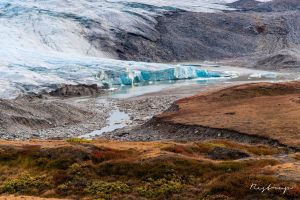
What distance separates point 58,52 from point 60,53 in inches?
133

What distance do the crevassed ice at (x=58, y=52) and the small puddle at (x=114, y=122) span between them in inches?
986

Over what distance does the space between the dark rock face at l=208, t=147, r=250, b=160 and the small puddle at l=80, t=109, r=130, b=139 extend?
27251 mm

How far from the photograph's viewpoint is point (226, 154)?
33.0 m

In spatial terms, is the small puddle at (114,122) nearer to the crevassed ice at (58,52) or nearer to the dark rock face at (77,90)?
the crevassed ice at (58,52)

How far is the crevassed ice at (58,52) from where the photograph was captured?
11038cm

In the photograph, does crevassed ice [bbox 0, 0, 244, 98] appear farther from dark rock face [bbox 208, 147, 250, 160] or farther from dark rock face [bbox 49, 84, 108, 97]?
dark rock face [bbox 208, 147, 250, 160]

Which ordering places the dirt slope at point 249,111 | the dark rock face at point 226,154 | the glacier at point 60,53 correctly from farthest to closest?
the glacier at point 60,53 → the dirt slope at point 249,111 → the dark rock face at point 226,154

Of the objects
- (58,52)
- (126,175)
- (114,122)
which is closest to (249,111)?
(114,122)

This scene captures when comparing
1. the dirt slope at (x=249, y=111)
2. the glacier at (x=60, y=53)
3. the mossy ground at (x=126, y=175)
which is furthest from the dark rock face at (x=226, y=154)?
the glacier at (x=60, y=53)

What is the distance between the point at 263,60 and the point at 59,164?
475 feet

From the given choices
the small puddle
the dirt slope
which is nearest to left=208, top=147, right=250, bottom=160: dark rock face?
the dirt slope

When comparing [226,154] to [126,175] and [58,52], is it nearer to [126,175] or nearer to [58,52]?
[126,175]

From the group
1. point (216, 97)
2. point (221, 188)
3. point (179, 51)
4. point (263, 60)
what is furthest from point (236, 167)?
point (179, 51)

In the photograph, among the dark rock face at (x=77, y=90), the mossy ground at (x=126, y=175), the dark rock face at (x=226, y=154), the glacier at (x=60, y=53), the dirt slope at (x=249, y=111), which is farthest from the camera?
the glacier at (x=60, y=53)
